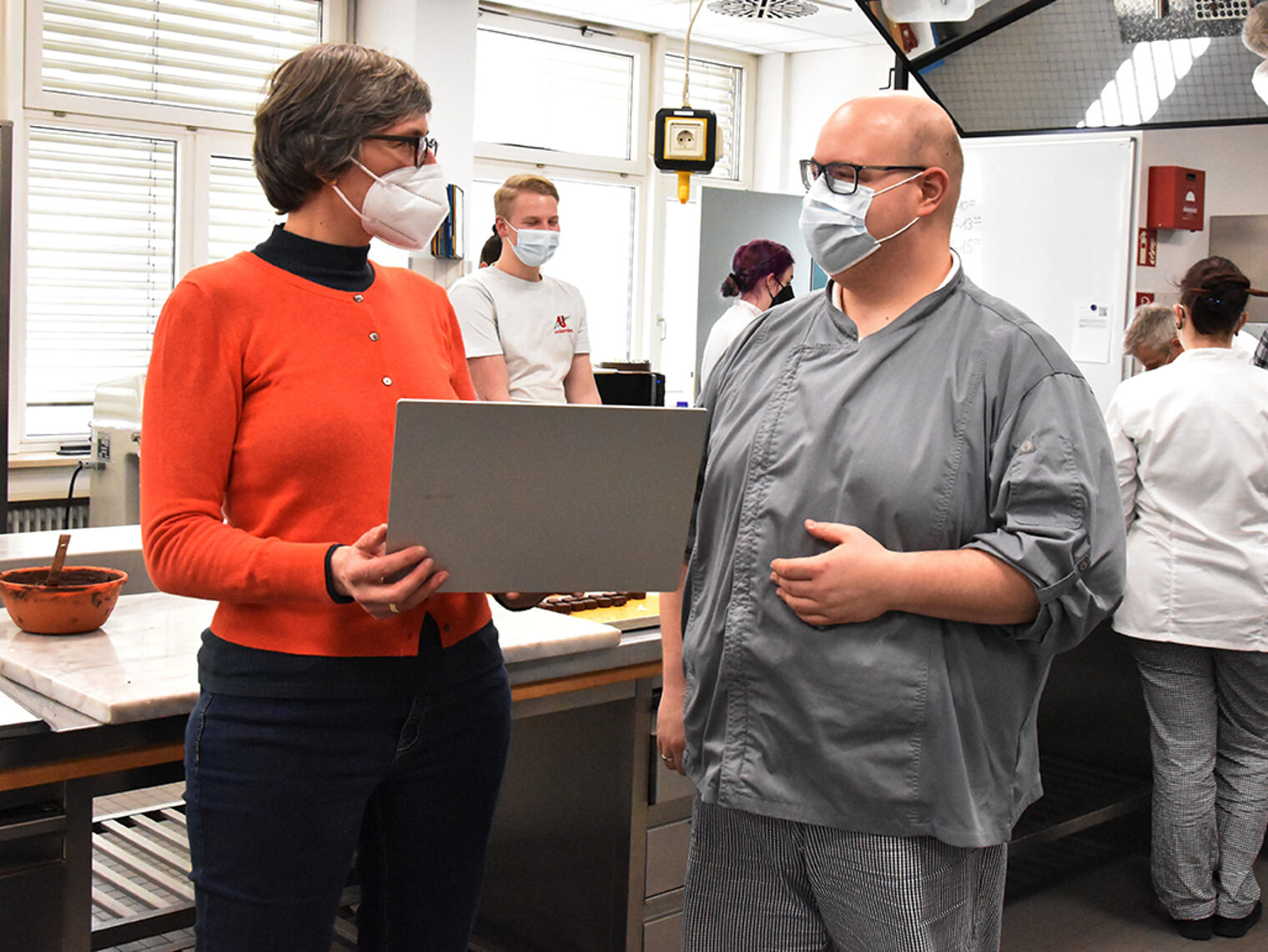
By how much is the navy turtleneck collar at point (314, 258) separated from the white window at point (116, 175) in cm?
417

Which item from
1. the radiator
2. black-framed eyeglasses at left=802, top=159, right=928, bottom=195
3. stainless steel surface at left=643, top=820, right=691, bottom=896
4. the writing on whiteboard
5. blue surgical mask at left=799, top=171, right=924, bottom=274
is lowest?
stainless steel surface at left=643, top=820, right=691, bottom=896

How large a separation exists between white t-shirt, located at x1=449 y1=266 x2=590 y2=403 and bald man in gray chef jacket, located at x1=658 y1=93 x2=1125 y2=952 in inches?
82.6

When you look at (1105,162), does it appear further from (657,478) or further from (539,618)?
(657,478)

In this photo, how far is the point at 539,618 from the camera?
83.0 inches

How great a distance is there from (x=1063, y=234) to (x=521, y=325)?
8.51ft

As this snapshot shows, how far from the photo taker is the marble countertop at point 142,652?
1.53 m

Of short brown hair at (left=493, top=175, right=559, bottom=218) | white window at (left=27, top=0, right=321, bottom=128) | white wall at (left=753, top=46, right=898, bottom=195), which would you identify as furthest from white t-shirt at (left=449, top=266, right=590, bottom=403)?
white wall at (left=753, top=46, right=898, bottom=195)

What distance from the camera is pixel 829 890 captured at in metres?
1.38

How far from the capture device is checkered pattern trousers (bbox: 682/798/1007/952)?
133 centimetres

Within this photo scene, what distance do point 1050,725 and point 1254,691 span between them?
49 cm

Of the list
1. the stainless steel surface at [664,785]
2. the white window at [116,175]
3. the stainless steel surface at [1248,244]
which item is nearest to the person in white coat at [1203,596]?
the stainless steel surface at [664,785]

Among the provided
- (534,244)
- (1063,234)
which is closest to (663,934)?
(534,244)

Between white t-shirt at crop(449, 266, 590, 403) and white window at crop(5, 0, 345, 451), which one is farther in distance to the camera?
white window at crop(5, 0, 345, 451)

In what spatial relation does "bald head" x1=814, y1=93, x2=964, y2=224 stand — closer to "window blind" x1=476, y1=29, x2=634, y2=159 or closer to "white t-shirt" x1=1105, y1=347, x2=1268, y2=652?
"white t-shirt" x1=1105, y1=347, x2=1268, y2=652
